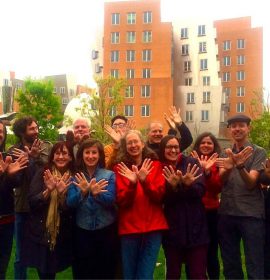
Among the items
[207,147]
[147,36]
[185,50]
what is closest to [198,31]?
[185,50]

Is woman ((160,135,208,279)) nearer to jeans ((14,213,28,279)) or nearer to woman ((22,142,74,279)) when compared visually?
woman ((22,142,74,279))

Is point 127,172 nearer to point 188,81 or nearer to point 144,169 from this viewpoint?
point 144,169

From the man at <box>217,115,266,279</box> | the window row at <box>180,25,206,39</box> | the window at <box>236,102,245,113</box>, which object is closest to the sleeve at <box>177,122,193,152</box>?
the man at <box>217,115,266,279</box>

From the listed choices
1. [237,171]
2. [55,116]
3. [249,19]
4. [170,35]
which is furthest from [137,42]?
[237,171]

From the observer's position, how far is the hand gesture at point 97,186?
480 centimetres

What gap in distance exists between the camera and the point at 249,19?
210 ft

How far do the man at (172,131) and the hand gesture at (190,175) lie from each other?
998mm

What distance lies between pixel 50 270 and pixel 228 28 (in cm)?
6444

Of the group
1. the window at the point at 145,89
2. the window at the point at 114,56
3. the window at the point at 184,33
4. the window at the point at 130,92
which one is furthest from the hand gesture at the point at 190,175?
the window at the point at 184,33

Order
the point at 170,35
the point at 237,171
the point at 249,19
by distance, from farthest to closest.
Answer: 1. the point at 249,19
2. the point at 170,35
3. the point at 237,171

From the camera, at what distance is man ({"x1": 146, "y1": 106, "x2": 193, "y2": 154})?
615cm

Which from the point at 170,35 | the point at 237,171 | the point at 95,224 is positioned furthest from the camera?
the point at 170,35

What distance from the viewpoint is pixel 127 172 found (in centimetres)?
493

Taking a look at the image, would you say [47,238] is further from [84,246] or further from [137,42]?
[137,42]
